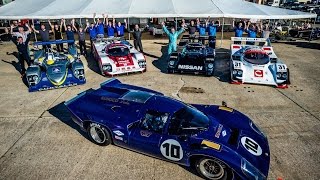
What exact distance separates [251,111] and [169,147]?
12.4 feet

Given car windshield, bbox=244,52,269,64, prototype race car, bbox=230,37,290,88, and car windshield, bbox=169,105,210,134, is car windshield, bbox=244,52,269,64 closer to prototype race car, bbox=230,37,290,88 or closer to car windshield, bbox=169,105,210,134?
prototype race car, bbox=230,37,290,88

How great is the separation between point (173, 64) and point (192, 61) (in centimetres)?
81

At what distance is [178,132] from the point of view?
16.5 ft

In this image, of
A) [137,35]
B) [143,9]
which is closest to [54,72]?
[137,35]

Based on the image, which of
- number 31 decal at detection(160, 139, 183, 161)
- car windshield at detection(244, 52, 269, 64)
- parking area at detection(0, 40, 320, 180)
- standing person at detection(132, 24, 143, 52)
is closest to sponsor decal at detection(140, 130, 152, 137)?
number 31 decal at detection(160, 139, 183, 161)

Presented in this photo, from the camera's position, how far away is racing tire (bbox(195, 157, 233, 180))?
457 cm

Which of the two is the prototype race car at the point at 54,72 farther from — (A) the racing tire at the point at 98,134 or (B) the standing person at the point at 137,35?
(B) the standing person at the point at 137,35

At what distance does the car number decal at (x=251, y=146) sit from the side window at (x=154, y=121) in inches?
62.4

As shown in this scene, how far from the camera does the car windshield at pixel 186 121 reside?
5059 millimetres

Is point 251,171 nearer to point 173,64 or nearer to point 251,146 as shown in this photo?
point 251,146

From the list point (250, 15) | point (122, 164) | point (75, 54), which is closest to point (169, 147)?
point (122, 164)

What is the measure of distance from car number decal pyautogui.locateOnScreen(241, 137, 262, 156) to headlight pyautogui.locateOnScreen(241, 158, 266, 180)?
0.39m

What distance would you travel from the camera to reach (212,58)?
35.1 ft

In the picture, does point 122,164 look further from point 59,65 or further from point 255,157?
point 59,65
